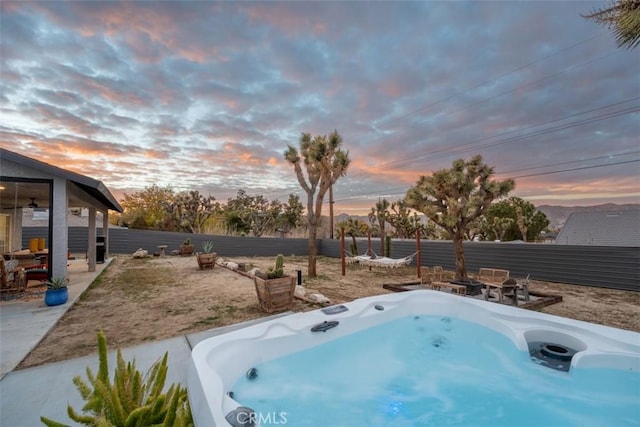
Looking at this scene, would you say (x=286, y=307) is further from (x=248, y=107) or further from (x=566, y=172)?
(x=566, y=172)

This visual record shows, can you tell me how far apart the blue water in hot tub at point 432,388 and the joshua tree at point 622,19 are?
13.7 ft

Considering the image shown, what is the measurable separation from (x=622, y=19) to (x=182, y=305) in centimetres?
797

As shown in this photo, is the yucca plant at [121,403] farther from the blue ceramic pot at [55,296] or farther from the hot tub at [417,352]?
the blue ceramic pot at [55,296]

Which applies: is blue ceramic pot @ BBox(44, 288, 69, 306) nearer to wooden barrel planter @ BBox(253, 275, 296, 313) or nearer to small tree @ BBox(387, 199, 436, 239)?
wooden barrel planter @ BBox(253, 275, 296, 313)

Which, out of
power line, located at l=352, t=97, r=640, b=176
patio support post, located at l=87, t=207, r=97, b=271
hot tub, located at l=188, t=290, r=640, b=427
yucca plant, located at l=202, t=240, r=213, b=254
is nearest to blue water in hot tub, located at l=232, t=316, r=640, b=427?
hot tub, located at l=188, t=290, r=640, b=427

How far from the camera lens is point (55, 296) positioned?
5.02 m

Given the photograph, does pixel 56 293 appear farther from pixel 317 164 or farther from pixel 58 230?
pixel 317 164

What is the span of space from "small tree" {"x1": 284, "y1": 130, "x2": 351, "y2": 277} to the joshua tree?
543cm

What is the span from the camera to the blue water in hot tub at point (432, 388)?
2799mm

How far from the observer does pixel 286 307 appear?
4.88 m

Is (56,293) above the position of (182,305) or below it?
above

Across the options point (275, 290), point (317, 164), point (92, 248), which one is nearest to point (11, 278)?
point (92, 248)

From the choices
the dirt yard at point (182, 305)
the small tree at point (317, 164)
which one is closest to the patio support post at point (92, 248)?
the dirt yard at point (182, 305)

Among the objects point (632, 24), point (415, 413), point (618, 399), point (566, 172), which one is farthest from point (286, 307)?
point (566, 172)
